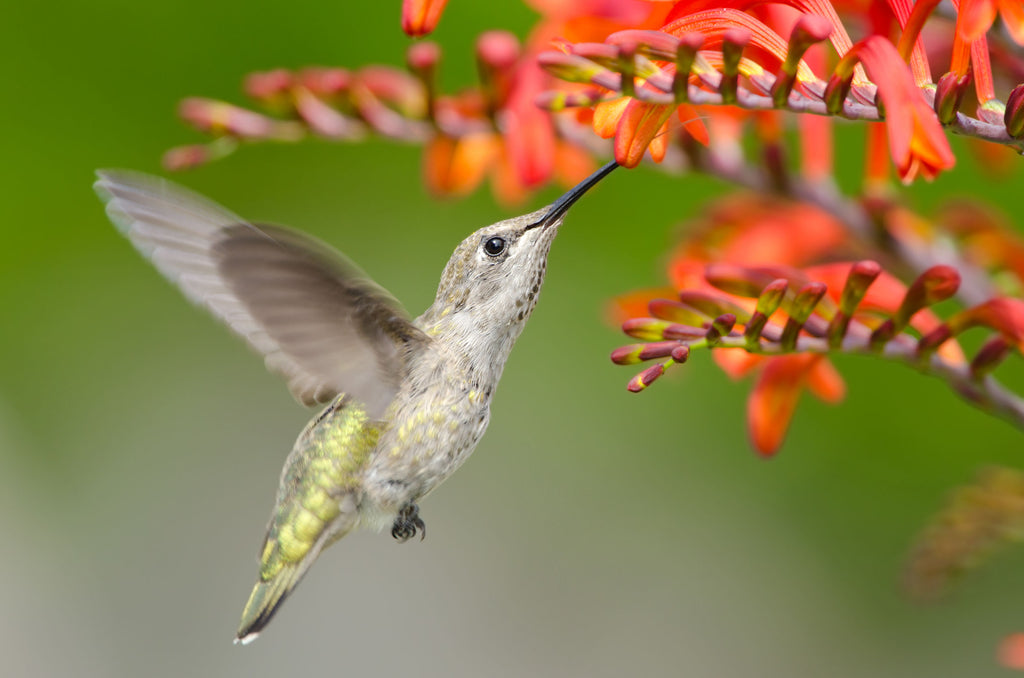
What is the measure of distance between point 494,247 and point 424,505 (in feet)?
5.60

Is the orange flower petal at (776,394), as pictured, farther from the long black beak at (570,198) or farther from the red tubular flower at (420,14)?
the red tubular flower at (420,14)

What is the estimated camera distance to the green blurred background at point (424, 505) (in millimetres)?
2611

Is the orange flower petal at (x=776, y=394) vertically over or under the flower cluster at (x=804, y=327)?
under

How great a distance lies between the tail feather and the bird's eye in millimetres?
456

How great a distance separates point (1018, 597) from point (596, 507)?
3.15 ft

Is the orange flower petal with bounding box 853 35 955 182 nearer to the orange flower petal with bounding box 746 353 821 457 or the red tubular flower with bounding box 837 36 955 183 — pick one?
the red tubular flower with bounding box 837 36 955 183

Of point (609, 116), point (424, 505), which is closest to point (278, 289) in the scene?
point (609, 116)

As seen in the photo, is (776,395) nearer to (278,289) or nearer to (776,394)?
(776,394)

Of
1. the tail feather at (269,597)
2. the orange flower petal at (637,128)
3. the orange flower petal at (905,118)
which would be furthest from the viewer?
the tail feather at (269,597)

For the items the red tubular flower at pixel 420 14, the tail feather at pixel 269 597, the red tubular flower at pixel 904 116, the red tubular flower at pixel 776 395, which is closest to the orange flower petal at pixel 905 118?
the red tubular flower at pixel 904 116

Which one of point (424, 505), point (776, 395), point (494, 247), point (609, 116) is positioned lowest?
point (424, 505)

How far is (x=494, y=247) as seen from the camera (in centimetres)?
136

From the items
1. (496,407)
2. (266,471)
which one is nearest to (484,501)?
(496,407)

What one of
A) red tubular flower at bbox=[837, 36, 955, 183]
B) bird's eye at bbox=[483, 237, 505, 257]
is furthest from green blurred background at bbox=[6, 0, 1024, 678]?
red tubular flower at bbox=[837, 36, 955, 183]
